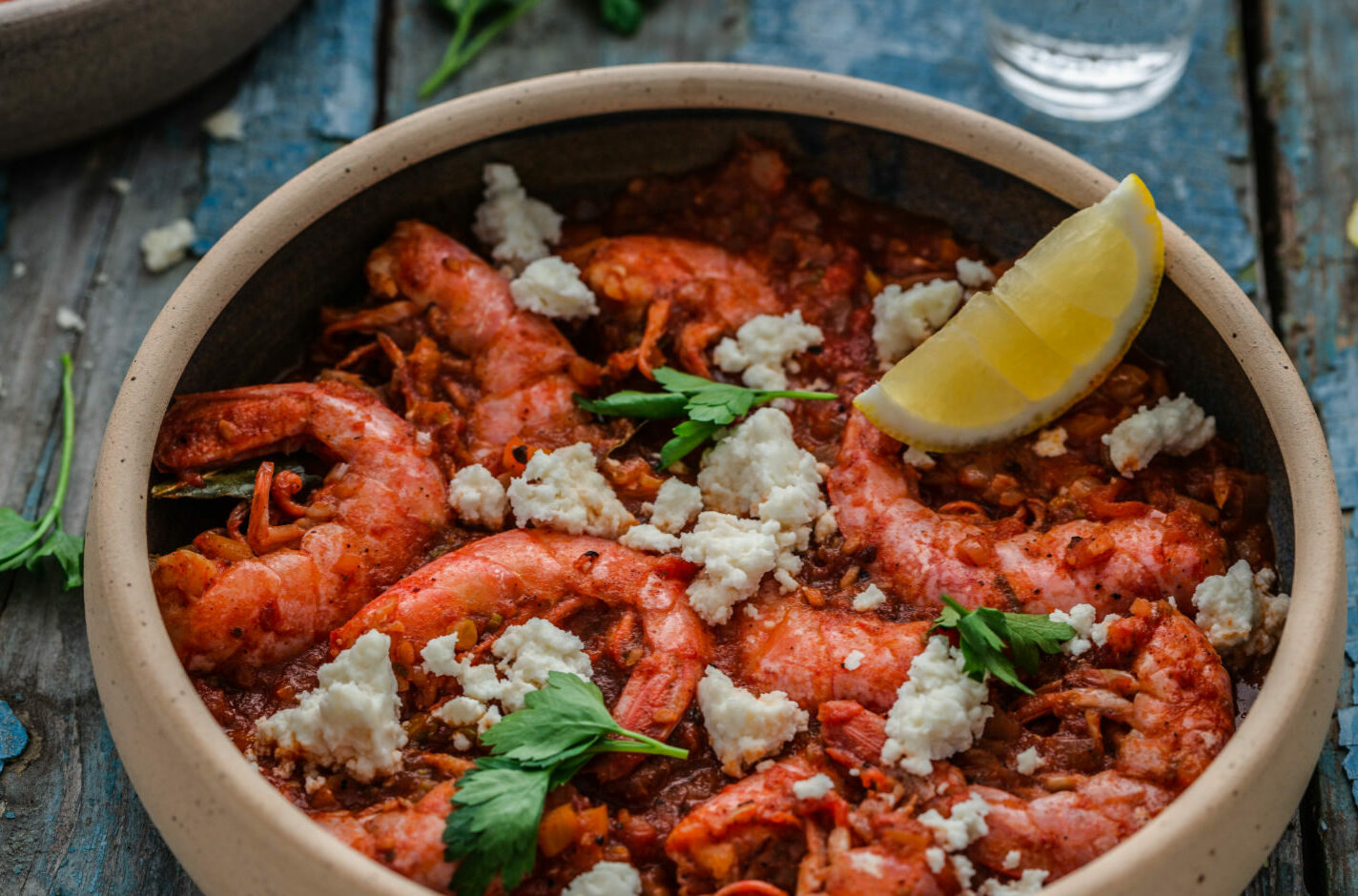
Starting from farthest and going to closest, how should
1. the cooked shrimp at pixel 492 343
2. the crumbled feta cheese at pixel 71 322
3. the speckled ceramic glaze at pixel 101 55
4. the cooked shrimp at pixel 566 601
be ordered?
1. the crumbled feta cheese at pixel 71 322
2. the speckled ceramic glaze at pixel 101 55
3. the cooked shrimp at pixel 492 343
4. the cooked shrimp at pixel 566 601

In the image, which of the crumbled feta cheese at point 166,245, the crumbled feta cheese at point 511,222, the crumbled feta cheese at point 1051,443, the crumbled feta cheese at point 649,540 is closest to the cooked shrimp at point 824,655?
the crumbled feta cheese at point 649,540

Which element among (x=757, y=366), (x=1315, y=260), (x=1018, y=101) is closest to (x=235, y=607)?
(x=757, y=366)

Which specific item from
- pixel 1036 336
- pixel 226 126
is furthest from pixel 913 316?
pixel 226 126

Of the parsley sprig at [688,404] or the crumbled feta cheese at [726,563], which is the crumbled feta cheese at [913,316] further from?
the crumbled feta cheese at [726,563]

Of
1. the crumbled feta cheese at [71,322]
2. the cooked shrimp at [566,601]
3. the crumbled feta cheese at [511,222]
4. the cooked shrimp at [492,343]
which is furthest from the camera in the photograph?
the crumbled feta cheese at [71,322]

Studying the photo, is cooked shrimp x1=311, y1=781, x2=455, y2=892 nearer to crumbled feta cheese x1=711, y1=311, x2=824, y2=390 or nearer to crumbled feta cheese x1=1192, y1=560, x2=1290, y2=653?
crumbled feta cheese x1=711, y1=311, x2=824, y2=390

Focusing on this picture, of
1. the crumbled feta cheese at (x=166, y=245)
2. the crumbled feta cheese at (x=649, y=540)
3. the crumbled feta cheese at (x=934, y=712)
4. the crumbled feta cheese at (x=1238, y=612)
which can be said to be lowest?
the crumbled feta cheese at (x=166, y=245)
